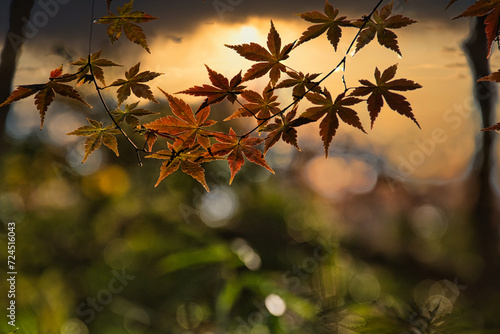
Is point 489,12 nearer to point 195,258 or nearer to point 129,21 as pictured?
point 129,21

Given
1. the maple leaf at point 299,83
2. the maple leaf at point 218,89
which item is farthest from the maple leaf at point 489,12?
the maple leaf at point 218,89

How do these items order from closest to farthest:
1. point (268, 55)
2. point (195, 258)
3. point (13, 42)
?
point (268, 55)
point (13, 42)
point (195, 258)

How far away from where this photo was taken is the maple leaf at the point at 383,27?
685 mm

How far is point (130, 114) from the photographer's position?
95 cm

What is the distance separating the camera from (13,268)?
10.4 ft

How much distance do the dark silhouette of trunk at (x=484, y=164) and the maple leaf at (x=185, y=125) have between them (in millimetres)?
2210

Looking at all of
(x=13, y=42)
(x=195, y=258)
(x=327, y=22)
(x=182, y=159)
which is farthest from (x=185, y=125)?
(x=195, y=258)

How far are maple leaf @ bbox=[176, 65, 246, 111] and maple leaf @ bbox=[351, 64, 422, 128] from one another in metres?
0.19

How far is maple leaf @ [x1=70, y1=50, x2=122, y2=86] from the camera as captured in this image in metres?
0.85

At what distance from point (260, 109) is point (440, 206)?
2.73m

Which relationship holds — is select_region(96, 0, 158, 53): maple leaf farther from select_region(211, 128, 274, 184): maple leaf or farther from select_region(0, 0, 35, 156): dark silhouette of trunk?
select_region(0, 0, 35, 156): dark silhouette of trunk

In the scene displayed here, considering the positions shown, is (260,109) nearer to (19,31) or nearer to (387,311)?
(387,311)

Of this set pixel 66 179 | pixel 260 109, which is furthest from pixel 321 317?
pixel 66 179

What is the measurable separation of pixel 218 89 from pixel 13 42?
65.2 inches
